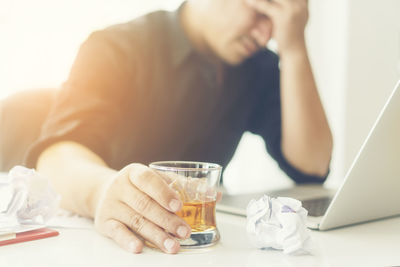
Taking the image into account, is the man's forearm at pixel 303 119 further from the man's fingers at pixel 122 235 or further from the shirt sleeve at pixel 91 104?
the man's fingers at pixel 122 235

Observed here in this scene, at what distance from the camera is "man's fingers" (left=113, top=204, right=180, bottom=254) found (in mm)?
461

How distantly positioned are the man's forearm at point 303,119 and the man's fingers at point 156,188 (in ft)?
3.00

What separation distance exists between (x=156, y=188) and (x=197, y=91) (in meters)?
1.12

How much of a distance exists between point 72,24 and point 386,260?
1.57 m

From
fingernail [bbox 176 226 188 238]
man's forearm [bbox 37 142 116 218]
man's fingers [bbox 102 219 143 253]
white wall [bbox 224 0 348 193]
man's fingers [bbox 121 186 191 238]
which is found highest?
man's fingers [bbox 121 186 191 238]

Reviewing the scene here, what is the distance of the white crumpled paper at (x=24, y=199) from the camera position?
0.55 m

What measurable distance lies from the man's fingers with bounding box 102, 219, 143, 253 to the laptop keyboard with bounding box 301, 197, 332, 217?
0.29 m

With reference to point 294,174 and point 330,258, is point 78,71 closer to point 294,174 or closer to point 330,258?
point 294,174

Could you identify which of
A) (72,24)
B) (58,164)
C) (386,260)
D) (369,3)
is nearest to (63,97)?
(58,164)

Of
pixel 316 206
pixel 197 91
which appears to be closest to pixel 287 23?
pixel 197 91

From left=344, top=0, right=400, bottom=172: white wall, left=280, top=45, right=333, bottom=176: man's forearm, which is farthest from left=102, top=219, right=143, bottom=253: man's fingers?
left=344, top=0, right=400, bottom=172: white wall

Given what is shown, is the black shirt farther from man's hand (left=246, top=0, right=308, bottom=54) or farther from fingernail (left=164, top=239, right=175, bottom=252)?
fingernail (left=164, top=239, right=175, bottom=252)

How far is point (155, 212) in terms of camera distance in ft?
1.56

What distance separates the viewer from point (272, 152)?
1487 mm
